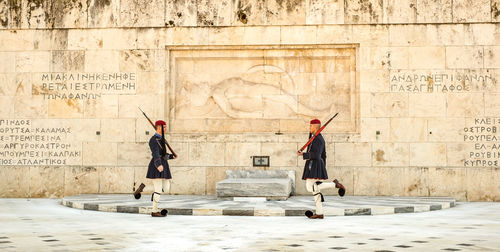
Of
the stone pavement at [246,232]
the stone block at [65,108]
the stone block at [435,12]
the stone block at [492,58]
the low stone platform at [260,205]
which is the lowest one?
the stone pavement at [246,232]

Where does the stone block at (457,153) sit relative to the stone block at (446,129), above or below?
below

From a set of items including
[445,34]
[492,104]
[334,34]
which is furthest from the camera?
[334,34]

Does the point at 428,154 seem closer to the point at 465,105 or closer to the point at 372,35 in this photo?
the point at 465,105

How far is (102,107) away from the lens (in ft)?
50.7

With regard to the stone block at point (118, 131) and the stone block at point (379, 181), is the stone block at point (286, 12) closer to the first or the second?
the stone block at point (379, 181)

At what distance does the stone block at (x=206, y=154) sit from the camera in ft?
49.8

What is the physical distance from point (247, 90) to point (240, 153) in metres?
1.74

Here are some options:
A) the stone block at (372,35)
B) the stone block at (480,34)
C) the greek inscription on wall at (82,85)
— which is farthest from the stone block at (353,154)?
the greek inscription on wall at (82,85)

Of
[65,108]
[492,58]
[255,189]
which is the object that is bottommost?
[255,189]

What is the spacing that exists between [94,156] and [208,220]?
247 inches

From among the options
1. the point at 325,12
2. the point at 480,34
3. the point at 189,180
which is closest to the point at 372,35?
the point at 325,12

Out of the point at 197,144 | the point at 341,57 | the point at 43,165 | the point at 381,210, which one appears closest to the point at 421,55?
the point at 341,57

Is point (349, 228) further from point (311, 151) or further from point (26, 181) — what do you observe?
point (26, 181)

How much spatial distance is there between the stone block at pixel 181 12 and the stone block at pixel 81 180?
4.52 meters
